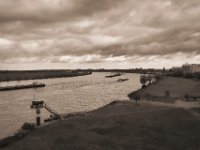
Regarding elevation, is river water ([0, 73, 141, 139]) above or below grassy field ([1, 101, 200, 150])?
below

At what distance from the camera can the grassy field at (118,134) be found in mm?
14383

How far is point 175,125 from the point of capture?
62.8 ft

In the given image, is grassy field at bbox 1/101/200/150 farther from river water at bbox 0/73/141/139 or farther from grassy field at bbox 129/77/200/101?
grassy field at bbox 129/77/200/101

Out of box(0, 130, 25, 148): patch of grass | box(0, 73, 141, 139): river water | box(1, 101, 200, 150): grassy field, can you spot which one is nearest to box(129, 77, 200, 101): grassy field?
box(0, 73, 141, 139): river water

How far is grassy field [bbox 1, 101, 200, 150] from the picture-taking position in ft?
47.2

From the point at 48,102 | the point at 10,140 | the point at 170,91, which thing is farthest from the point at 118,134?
the point at 170,91

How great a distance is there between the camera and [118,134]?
16672mm

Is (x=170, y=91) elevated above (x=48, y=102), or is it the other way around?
(x=170, y=91)

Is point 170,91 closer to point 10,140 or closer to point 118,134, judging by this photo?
point 118,134

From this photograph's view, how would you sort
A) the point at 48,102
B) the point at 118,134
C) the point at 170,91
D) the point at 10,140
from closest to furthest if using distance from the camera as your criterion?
1. the point at 10,140
2. the point at 118,134
3. the point at 48,102
4. the point at 170,91

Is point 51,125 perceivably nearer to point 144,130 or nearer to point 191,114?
point 144,130

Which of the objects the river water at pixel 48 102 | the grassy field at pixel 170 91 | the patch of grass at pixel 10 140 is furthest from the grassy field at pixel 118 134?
the grassy field at pixel 170 91

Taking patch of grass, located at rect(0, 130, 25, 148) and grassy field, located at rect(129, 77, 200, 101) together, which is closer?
patch of grass, located at rect(0, 130, 25, 148)

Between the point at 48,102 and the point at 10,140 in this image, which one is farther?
the point at 48,102
